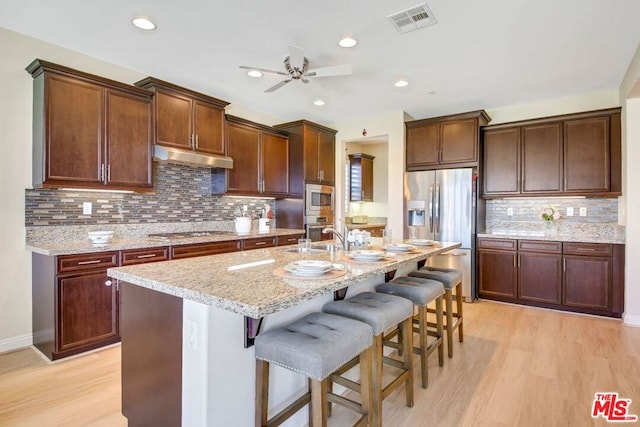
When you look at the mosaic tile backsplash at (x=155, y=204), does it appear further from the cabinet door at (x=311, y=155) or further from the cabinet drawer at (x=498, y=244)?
the cabinet drawer at (x=498, y=244)

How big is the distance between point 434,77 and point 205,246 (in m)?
3.04

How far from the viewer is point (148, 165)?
3.34 metres

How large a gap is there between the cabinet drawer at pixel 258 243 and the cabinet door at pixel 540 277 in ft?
10.1

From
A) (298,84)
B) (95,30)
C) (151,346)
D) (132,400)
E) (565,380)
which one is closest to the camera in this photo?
(151,346)

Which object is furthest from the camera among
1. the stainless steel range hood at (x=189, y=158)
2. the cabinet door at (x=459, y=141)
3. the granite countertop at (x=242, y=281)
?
the cabinet door at (x=459, y=141)

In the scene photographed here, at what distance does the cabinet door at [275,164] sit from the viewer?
4.70m

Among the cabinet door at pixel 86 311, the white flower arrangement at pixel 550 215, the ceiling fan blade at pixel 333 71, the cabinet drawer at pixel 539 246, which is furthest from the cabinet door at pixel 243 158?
the white flower arrangement at pixel 550 215

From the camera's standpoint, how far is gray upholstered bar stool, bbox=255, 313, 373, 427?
51.1 inches

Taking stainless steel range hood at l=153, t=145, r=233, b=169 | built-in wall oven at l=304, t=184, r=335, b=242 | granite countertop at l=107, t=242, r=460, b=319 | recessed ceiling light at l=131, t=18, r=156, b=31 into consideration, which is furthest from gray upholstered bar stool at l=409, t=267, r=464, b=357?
recessed ceiling light at l=131, t=18, r=156, b=31

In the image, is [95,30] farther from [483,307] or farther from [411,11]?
[483,307]

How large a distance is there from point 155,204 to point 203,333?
283 cm

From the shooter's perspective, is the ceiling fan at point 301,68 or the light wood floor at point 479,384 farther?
the ceiling fan at point 301,68

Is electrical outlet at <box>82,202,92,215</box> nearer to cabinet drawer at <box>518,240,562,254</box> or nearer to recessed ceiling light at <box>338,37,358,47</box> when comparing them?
recessed ceiling light at <box>338,37,358,47</box>

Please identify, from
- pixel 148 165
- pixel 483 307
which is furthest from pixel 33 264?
pixel 483 307
